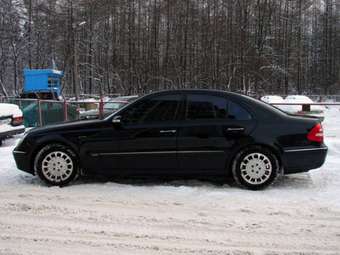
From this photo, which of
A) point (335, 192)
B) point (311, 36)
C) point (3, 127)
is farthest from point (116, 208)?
point (311, 36)

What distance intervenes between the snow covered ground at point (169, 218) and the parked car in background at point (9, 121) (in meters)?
4.20

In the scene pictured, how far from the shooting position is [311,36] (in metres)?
73.4

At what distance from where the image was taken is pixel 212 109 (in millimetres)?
6770

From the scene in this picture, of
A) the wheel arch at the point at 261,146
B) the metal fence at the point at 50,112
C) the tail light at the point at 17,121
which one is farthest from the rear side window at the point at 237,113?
the metal fence at the point at 50,112

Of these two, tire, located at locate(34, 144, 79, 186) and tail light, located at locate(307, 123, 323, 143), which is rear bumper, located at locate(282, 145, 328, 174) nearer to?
tail light, located at locate(307, 123, 323, 143)

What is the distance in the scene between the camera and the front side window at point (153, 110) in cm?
680

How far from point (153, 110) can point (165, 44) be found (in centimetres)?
5729

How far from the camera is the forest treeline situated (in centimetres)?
5653

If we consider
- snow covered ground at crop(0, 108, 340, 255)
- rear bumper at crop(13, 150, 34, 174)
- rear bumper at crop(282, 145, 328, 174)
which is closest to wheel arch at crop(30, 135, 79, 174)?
rear bumper at crop(13, 150, 34, 174)

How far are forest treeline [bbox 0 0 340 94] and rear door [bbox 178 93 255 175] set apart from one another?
161 feet

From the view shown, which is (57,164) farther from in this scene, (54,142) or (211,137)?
(211,137)

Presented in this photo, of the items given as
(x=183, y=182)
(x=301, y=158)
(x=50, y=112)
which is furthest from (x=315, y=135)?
(x=50, y=112)

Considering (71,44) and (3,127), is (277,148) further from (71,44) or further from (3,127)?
(71,44)

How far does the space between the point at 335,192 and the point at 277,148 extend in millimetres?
1022
